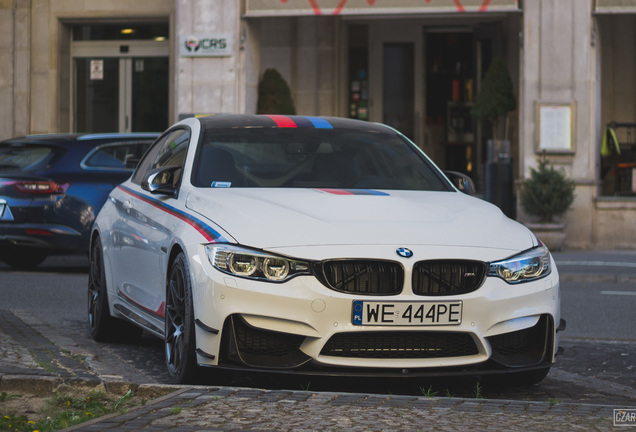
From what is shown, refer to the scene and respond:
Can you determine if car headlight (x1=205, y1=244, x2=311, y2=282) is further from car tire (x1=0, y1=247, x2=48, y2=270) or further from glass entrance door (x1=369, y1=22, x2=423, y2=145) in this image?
glass entrance door (x1=369, y1=22, x2=423, y2=145)

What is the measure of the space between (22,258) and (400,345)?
30.6ft

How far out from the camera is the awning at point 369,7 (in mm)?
19344

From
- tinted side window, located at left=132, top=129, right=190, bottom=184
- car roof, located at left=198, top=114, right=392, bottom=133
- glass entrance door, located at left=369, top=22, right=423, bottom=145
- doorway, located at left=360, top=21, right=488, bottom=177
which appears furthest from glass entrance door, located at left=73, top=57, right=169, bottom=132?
car roof, located at left=198, top=114, right=392, bottom=133

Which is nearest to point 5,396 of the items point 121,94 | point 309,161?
point 309,161

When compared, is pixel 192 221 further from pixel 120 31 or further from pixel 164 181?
pixel 120 31

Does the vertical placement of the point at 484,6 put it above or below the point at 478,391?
above

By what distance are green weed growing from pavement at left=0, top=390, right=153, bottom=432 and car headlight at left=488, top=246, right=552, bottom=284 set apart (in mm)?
1820

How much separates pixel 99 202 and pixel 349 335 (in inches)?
291

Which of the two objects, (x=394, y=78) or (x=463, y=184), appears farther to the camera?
(x=394, y=78)

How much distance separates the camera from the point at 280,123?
734 centimetres

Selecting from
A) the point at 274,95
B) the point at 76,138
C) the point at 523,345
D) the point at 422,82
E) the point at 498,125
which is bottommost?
the point at 523,345

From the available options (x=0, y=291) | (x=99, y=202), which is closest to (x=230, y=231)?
(x=0, y=291)

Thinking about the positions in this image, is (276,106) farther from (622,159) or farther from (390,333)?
(390,333)

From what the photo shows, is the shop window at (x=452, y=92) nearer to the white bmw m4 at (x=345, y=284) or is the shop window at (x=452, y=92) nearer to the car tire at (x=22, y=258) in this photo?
the car tire at (x=22, y=258)
